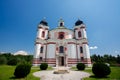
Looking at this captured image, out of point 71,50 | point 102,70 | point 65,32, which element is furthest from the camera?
point 65,32

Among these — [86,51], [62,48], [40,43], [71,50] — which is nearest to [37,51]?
[40,43]

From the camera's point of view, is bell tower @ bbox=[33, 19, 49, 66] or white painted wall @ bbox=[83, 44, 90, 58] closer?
white painted wall @ bbox=[83, 44, 90, 58]

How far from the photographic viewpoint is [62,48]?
3281 cm

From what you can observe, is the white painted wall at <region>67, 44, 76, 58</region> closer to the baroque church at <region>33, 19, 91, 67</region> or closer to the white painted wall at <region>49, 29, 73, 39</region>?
the baroque church at <region>33, 19, 91, 67</region>

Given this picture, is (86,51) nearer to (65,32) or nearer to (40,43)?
(65,32)

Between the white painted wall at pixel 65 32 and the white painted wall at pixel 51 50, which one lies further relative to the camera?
the white painted wall at pixel 65 32

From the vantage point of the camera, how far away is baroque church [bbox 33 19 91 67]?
30891 millimetres

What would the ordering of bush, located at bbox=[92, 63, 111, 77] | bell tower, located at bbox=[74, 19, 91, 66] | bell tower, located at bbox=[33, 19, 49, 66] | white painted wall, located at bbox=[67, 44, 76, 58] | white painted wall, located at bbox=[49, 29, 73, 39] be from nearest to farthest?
bush, located at bbox=[92, 63, 111, 77]
bell tower, located at bbox=[74, 19, 91, 66]
bell tower, located at bbox=[33, 19, 49, 66]
white painted wall, located at bbox=[67, 44, 76, 58]
white painted wall, located at bbox=[49, 29, 73, 39]

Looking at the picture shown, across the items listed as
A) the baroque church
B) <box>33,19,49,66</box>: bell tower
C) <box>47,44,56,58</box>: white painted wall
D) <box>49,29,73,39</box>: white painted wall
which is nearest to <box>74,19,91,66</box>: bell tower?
the baroque church

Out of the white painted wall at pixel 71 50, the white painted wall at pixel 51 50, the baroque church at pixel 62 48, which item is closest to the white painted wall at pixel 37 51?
the baroque church at pixel 62 48

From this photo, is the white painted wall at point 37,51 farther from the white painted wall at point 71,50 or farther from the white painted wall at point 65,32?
the white painted wall at point 71,50

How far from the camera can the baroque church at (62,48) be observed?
30.9 metres

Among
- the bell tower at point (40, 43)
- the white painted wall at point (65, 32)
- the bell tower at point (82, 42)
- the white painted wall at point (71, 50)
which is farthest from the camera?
the white painted wall at point (65, 32)

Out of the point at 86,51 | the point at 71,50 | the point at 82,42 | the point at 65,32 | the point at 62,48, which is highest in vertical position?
the point at 65,32
